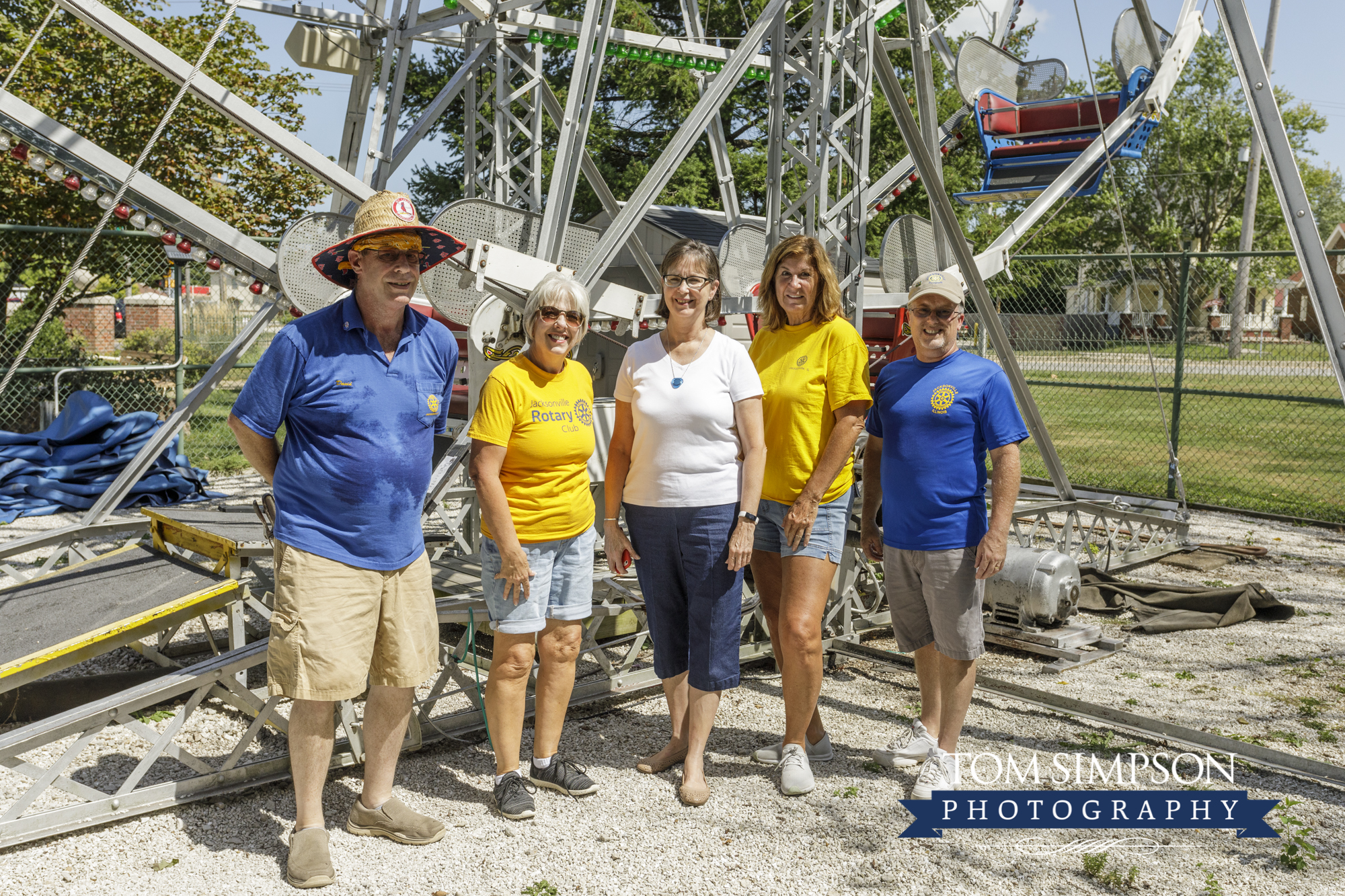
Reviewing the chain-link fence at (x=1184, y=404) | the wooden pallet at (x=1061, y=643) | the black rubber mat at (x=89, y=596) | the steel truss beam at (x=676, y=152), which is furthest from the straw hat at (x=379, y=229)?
the chain-link fence at (x=1184, y=404)

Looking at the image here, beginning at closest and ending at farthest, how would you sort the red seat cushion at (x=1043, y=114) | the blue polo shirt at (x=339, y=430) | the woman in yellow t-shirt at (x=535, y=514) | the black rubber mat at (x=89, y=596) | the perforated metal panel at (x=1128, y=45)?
the blue polo shirt at (x=339, y=430) < the woman in yellow t-shirt at (x=535, y=514) < the black rubber mat at (x=89, y=596) < the perforated metal panel at (x=1128, y=45) < the red seat cushion at (x=1043, y=114)

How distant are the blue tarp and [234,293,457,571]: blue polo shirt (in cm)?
708

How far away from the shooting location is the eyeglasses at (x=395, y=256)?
11.0 ft

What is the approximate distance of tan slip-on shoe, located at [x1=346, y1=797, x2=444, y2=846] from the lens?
11.8ft

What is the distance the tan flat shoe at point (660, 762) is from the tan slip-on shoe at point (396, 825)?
0.91 metres

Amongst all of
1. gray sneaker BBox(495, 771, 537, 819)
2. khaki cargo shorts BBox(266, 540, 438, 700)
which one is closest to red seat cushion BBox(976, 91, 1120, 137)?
gray sneaker BBox(495, 771, 537, 819)

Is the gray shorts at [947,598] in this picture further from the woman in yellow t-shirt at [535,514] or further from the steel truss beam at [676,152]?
the steel truss beam at [676,152]

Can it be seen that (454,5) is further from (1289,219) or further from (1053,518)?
(1053,518)

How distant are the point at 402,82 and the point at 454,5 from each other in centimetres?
66

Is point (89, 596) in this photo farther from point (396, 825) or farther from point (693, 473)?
point (693, 473)

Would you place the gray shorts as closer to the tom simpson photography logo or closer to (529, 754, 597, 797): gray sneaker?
the tom simpson photography logo

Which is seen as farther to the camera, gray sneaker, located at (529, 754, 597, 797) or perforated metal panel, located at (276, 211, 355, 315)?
perforated metal panel, located at (276, 211, 355, 315)

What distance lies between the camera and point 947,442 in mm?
3867

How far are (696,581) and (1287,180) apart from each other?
9.24 ft
